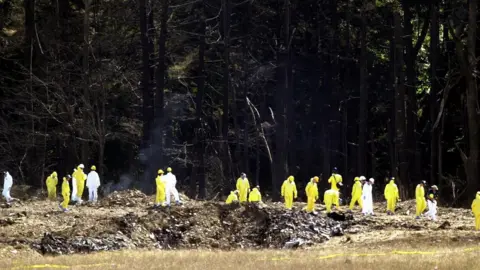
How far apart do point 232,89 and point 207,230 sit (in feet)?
90.7

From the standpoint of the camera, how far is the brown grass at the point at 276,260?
23603 mm

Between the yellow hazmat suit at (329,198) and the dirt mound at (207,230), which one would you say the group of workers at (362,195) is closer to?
the yellow hazmat suit at (329,198)

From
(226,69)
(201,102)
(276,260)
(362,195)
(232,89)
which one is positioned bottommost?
(276,260)

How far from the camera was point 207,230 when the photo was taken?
3594 cm

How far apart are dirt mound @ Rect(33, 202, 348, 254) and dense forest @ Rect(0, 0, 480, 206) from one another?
459 inches

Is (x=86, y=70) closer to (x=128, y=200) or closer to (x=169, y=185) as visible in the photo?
(x=128, y=200)

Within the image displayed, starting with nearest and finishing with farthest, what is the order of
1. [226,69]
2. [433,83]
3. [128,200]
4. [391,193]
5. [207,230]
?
[207,230]
[391,193]
[128,200]
[433,83]
[226,69]

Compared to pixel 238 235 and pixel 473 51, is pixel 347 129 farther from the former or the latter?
pixel 238 235

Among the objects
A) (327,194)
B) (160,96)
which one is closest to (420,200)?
(327,194)

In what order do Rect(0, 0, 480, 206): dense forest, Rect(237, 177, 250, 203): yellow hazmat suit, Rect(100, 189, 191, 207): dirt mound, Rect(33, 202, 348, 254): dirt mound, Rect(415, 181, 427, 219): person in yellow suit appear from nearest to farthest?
Rect(33, 202, 348, 254): dirt mound → Rect(415, 181, 427, 219): person in yellow suit → Rect(100, 189, 191, 207): dirt mound → Rect(237, 177, 250, 203): yellow hazmat suit → Rect(0, 0, 480, 206): dense forest

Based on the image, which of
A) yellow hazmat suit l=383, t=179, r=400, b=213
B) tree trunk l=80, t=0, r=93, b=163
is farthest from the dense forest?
yellow hazmat suit l=383, t=179, r=400, b=213

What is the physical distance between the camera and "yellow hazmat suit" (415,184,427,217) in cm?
3634

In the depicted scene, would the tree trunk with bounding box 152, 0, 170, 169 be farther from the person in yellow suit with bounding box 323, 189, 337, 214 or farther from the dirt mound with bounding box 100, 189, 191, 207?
the person in yellow suit with bounding box 323, 189, 337, 214

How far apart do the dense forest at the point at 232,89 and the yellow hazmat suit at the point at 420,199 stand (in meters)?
7.40
